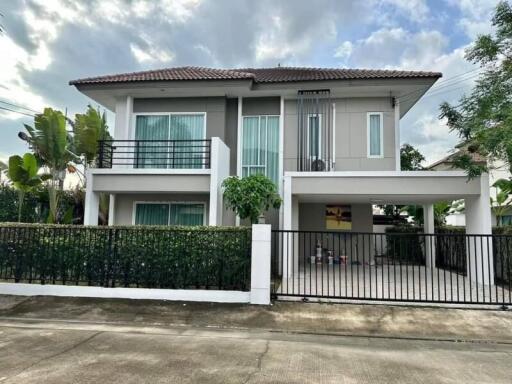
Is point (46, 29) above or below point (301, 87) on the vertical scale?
above

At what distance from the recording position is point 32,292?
8.66 metres

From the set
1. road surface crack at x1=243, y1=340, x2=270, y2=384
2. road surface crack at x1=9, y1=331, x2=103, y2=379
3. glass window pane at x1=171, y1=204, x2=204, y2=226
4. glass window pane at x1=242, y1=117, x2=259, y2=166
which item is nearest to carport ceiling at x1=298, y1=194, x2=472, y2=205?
glass window pane at x1=242, y1=117, x2=259, y2=166

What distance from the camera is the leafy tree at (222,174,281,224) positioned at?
10336 millimetres

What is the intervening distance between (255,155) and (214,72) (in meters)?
3.42

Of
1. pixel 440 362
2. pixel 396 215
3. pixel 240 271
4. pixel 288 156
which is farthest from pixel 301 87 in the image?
pixel 396 215

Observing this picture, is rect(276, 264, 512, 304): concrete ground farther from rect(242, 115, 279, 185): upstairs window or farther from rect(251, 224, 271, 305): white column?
rect(242, 115, 279, 185): upstairs window

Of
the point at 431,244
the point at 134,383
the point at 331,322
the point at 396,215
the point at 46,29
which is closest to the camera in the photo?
the point at 134,383

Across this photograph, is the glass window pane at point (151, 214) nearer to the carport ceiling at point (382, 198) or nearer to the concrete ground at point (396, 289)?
the carport ceiling at point (382, 198)

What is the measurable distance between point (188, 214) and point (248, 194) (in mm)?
3307

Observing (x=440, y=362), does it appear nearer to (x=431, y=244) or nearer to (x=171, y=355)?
(x=171, y=355)

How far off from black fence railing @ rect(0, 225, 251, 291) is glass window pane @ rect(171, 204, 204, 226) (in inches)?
A: 150

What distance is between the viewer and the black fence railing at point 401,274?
8172mm

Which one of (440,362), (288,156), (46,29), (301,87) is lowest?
(440,362)

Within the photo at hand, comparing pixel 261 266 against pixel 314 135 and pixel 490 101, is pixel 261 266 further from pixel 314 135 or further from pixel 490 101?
pixel 490 101
